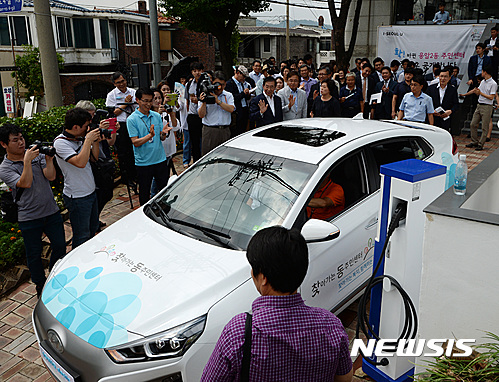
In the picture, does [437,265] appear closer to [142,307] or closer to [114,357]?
[142,307]

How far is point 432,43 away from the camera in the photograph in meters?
13.4

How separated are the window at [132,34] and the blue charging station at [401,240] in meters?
33.2

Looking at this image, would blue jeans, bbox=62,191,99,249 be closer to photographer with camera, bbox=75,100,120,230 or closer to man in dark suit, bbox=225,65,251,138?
photographer with camera, bbox=75,100,120,230

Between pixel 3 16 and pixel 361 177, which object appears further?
pixel 3 16

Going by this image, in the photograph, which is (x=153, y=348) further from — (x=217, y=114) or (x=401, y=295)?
(x=217, y=114)

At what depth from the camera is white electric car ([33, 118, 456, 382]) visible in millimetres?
2633

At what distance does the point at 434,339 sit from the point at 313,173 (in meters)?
1.45

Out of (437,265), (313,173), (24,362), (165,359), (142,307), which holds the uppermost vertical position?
(313,173)

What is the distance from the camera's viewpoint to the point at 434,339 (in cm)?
263

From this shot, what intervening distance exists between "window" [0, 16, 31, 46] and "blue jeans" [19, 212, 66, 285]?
27.3 m

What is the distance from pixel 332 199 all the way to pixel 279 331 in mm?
2382

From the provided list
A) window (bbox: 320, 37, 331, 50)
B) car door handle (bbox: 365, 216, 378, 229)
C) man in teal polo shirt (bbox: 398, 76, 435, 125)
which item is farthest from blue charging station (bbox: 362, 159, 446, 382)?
window (bbox: 320, 37, 331, 50)

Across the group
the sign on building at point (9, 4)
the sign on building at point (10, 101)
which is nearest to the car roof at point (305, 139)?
the sign on building at point (9, 4)

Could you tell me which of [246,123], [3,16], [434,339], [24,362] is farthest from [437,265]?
[3,16]
